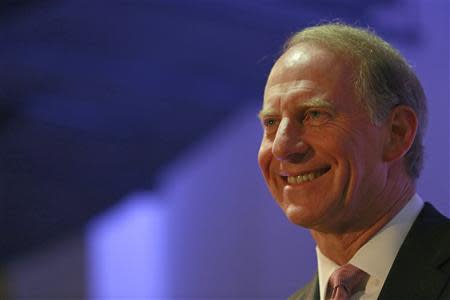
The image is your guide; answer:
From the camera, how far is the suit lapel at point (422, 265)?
139cm

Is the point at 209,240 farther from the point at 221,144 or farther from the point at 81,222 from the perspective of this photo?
the point at 81,222

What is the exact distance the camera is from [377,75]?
1508 mm

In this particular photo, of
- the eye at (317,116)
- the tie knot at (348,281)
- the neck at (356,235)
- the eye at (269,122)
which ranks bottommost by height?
the tie knot at (348,281)

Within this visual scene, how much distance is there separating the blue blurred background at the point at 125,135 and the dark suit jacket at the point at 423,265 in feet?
5.73

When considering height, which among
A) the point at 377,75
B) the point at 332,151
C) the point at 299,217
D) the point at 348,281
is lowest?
the point at 348,281

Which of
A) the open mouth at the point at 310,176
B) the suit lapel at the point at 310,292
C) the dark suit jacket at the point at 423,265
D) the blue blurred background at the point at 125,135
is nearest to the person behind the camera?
the dark suit jacket at the point at 423,265

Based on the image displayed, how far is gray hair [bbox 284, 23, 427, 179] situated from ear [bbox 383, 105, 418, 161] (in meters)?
0.01

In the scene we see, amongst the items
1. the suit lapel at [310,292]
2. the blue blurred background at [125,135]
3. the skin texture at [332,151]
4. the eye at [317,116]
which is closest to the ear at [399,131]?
the skin texture at [332,151]

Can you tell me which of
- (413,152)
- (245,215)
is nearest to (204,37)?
(245,215)

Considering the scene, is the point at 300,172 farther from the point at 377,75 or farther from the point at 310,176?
the point at 377,75

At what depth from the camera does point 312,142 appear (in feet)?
4.85

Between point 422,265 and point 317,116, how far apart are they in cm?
32

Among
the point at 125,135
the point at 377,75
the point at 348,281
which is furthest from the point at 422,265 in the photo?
the point at 125,135

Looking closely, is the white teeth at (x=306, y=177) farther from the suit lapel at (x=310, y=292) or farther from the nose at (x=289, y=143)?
the suit lapel at (x=310, y=292)
